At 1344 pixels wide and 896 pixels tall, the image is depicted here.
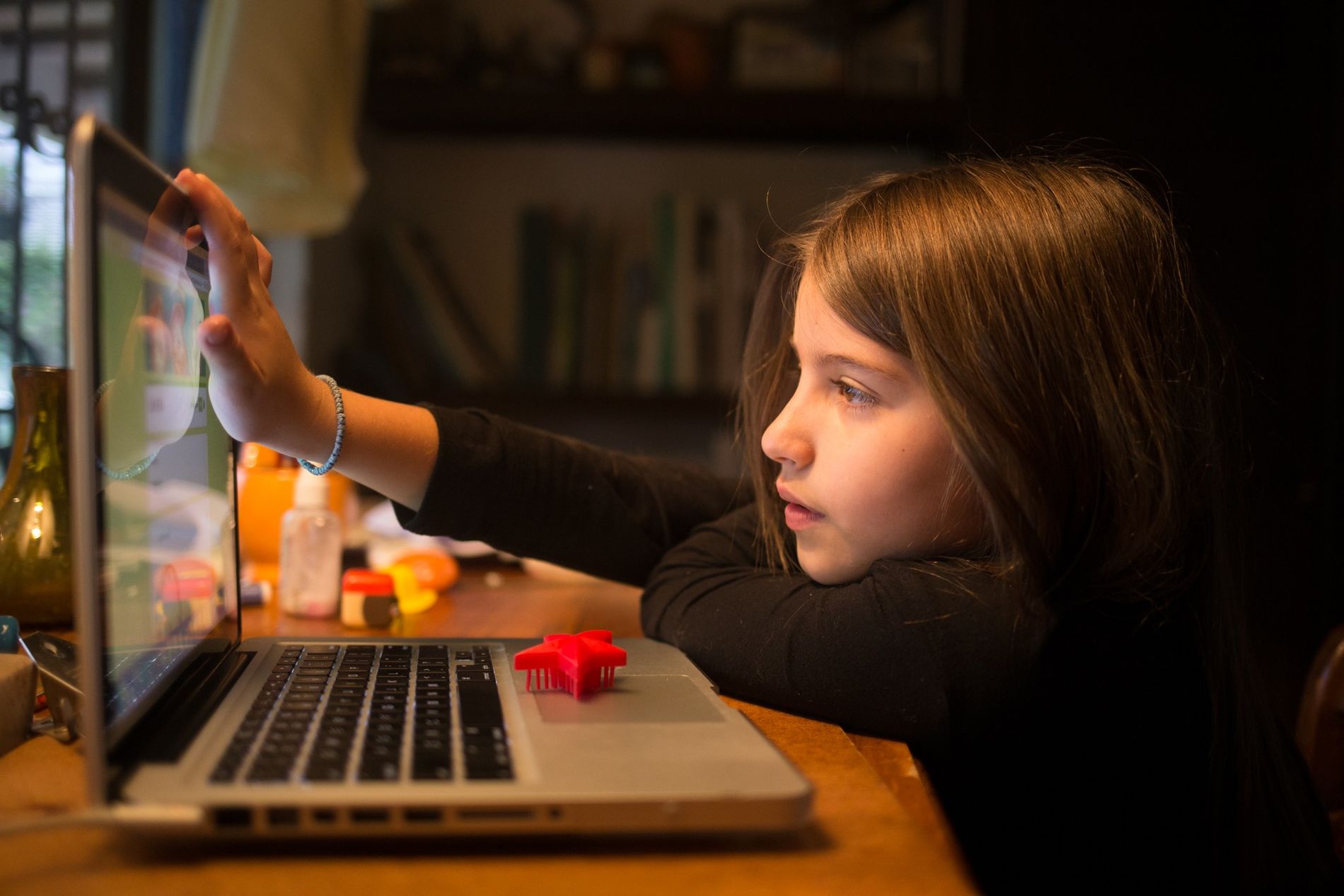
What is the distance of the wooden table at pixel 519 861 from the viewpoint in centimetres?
40

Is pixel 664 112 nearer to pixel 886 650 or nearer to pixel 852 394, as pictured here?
pixel 852 394

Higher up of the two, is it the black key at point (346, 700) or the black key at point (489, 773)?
the black key at point (489, 773)

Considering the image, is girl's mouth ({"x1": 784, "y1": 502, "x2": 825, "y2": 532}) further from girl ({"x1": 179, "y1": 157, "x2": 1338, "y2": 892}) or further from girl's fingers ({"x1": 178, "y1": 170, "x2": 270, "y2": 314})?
girl's fingers ({"x1": 178, "y1": 170, "x2": 270, "y2": 314})

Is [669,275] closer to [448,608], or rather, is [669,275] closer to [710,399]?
[710,399]

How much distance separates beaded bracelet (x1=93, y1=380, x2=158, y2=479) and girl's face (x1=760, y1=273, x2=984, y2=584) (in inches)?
15.1

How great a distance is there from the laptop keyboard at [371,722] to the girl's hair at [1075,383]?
33 centimetres

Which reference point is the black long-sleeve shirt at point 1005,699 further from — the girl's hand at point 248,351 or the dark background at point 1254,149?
the dark background at point 1254,149

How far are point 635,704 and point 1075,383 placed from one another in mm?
343

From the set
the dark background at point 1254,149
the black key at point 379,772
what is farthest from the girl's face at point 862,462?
the dark background at point 1254,149

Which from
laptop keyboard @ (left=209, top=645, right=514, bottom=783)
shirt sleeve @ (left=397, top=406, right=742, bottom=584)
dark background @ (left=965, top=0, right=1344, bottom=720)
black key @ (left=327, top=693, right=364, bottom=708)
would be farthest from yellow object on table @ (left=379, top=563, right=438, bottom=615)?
dark background @ (left=965, top=0, right=1344, bottom=720)

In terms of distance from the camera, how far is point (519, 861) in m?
0.42

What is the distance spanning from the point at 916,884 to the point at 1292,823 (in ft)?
1.46

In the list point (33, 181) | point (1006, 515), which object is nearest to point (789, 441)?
point (1006, 515)

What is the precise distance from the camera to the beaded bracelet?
0.44m
